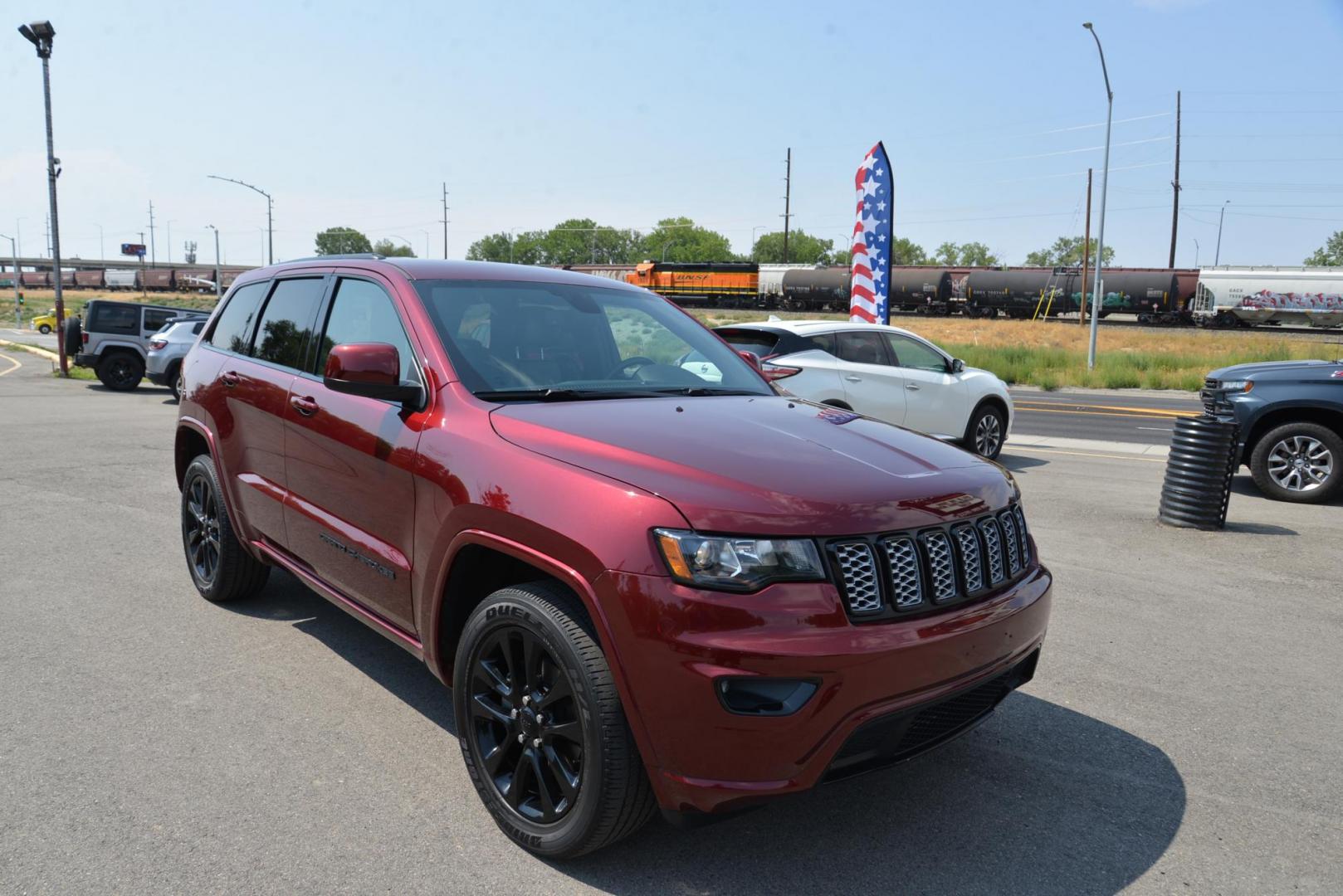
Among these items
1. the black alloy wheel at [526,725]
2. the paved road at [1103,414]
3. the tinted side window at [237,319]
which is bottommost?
the paved road at [1103,414]

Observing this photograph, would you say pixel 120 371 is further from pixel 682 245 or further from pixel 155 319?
pixel 682 245

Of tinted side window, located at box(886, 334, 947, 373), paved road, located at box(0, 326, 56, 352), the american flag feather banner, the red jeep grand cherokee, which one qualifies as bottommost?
paved road, located at box(0, 326, 56, 352)

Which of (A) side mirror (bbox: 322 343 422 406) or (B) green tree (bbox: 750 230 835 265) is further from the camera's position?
(B) green tree (bbox: 750 230 835 265)

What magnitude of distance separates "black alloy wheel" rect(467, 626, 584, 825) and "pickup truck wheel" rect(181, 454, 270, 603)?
260 centimetres

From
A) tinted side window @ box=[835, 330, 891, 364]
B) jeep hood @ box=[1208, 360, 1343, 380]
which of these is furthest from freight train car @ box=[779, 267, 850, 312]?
jeep hood @ box=[1208, 360, 1343, 380]

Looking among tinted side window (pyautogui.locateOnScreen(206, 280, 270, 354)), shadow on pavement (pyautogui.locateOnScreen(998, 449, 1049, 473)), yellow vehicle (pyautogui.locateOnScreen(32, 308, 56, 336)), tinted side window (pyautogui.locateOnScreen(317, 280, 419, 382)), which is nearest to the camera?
tinted side window (pyautogui.locateOnScreen(317, 280, 419, 382))

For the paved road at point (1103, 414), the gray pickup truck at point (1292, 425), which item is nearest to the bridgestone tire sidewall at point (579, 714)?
the gray pickup truck at point (1292, 425)

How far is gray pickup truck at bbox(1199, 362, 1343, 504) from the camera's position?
8.77 meters

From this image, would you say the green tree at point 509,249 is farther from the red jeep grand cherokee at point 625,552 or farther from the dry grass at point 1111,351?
the red jeep grand cherokee at point 625,552

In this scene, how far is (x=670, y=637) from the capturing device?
2508 mm

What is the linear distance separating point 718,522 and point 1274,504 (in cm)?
835

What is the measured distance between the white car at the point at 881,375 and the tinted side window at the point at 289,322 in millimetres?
6192

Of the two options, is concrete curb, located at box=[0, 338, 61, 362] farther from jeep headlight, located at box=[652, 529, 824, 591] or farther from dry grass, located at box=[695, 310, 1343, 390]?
jeep headlight, located at box=[652, 529, 824, 591]

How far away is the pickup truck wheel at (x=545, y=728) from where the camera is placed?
2648 mm
